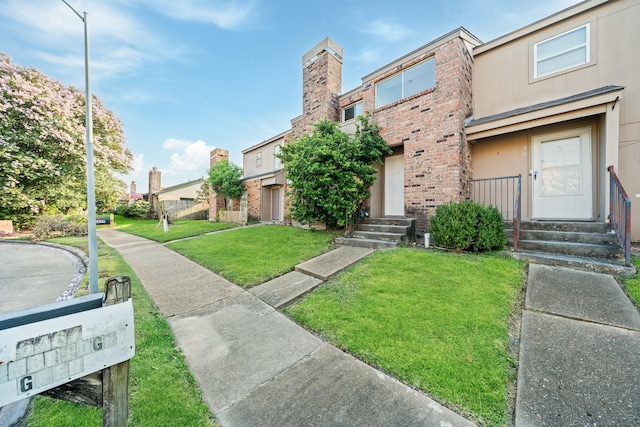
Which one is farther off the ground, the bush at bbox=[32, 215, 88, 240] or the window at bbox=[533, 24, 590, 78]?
the window at bbox=[533, 24, 590, 78]

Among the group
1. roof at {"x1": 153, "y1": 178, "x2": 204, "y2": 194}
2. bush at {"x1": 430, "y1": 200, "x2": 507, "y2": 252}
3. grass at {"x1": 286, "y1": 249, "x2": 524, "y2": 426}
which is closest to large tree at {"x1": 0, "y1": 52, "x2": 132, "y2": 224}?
roof at {"x1": 153, "y1": 178, "x2": 204, "y2": 194}

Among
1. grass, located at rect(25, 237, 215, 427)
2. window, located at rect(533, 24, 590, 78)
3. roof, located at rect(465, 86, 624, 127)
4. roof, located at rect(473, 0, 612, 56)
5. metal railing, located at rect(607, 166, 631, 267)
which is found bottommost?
grass, located at rect(25, 237, 215, 427)

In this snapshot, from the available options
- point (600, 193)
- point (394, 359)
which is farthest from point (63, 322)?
point (600, 193)

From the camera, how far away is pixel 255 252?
6.93 metres

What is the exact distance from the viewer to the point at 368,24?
8016mm

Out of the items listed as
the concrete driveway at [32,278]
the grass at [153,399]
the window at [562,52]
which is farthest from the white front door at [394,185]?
the concrete driveway at [32,278]

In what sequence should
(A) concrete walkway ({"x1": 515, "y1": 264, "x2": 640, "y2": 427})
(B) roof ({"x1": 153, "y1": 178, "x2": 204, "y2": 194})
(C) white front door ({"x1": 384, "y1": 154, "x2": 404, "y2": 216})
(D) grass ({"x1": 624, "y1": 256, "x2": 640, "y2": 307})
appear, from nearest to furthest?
(A) concrete walkway ({"x1": 515, "y1": 264, "x2": 640, "y2": 427}) < (D) grass ({"x1": 624, "y1": 256, "x2": 640, "y2": 307}) < (C) white front door ({"x1": 384, "y1": 154, "x2": 404, "y2": 216}) < (B) roof ({"x1": 153, "y1": 178, "x2": 204, "y2": 194})

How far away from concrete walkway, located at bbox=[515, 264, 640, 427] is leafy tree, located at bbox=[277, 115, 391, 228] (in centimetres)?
483

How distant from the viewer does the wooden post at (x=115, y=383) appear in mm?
1342

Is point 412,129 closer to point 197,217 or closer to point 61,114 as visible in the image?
point 61,114

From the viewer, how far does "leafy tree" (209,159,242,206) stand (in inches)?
667

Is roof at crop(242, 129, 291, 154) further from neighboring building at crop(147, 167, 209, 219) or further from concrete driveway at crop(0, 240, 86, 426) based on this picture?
concrete driveway at crop(0, 240, 86, 426)

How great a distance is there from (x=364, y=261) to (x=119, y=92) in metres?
10.4

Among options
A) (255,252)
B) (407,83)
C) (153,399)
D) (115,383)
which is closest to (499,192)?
(407,83)
